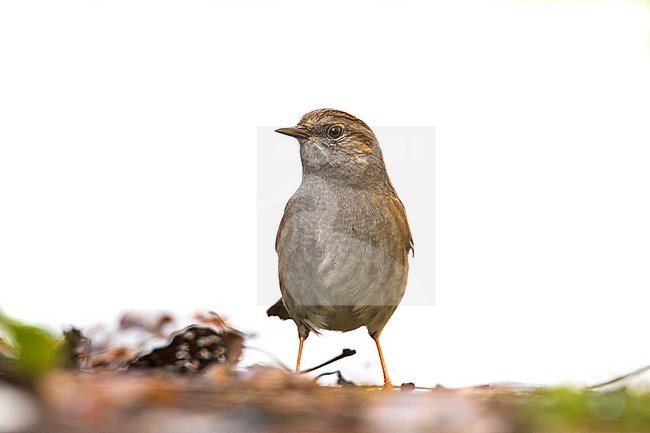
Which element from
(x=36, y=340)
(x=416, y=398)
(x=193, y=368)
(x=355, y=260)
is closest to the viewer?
(x=36, y=340)

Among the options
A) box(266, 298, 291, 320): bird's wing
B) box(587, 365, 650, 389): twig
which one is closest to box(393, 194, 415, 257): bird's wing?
box(266, 298, 291, 320): bird's wing

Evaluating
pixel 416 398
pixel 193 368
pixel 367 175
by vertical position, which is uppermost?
pixel 367 175

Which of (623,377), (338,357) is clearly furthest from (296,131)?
(623,377)

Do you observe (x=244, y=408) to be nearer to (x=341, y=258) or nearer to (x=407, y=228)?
(x=341, y=258)

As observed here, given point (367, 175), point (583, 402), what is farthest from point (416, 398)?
point (367, 175)

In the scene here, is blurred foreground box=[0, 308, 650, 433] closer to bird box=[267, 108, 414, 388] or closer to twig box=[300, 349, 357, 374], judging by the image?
twig box=[300, 349, 357, 374]

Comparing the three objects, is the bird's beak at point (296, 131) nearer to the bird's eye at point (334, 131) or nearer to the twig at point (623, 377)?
the bird's eye at point (334, 131)

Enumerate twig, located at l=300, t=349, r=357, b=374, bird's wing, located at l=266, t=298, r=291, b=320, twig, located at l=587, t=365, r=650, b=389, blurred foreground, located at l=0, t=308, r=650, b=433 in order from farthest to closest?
bird's wing, located at l=266, t=298, r=291, b=320 → twig, located at l=300, t=349, r=357, b=374 → twig, located at l=587, t=365, r=650, b=389 → blurred foreground, located at l=0, t=308, r=650, b=433

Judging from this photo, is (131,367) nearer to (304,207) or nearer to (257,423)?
(304,207)
